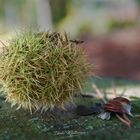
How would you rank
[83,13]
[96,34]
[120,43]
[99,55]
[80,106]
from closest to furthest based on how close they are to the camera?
[80,106] → [99,55] → [120,43] → [96,34] → [83,13]

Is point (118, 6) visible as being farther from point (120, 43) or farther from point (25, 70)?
point (25, 70)

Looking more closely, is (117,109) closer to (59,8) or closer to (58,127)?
(58,127)

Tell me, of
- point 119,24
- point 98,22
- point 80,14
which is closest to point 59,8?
point 80,14

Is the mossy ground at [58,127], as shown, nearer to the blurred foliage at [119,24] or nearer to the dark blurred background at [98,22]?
the dark blurred background at [98,22]

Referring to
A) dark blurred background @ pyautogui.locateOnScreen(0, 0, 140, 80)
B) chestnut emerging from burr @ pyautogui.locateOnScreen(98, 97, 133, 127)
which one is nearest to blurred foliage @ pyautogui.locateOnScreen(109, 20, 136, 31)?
dark blurred background @ pyautogui.locateOnScreen(0, 0, 140, 80)

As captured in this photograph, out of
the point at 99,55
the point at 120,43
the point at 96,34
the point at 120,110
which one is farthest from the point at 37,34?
the point at 96,34

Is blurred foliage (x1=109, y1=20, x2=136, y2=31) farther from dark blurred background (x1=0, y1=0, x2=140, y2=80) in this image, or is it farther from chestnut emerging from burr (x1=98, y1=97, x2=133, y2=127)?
chestnut emerging from burr (x1=98, y1=97, x2=133, y2=127)

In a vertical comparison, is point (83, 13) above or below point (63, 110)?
above
